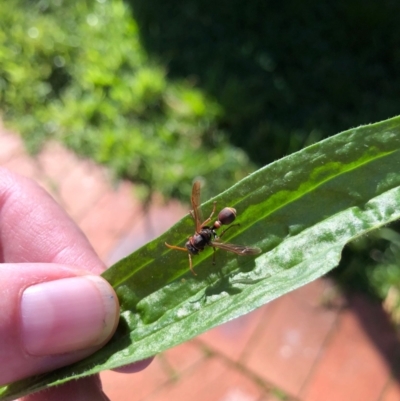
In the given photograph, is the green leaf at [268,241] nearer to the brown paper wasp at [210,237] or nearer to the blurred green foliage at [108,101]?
the brown paper wasp at [210,237]

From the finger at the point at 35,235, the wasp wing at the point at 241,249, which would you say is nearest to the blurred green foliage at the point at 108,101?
the finger at the point at 35,235

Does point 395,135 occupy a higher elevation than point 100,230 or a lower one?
higher

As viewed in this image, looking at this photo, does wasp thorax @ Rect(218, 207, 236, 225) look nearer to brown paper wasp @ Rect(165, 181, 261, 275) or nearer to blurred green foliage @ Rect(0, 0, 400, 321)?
brown paper wasp @ Rect(165, 181, 261, 275)

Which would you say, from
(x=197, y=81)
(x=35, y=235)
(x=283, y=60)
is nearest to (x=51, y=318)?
(x=35, y=235)

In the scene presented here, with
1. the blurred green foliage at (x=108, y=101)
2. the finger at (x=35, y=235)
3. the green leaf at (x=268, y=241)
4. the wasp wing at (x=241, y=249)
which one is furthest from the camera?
the blurred green foliage at (x=108, y=101)

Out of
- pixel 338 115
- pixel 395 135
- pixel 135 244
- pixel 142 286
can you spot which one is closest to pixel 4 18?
pixel 135 244

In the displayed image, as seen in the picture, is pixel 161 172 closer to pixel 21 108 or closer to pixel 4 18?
pixel 21 108

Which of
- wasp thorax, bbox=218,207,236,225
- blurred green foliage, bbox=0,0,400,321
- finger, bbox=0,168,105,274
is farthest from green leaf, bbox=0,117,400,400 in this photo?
blurred green foliage, bbox=0,0,400,321
